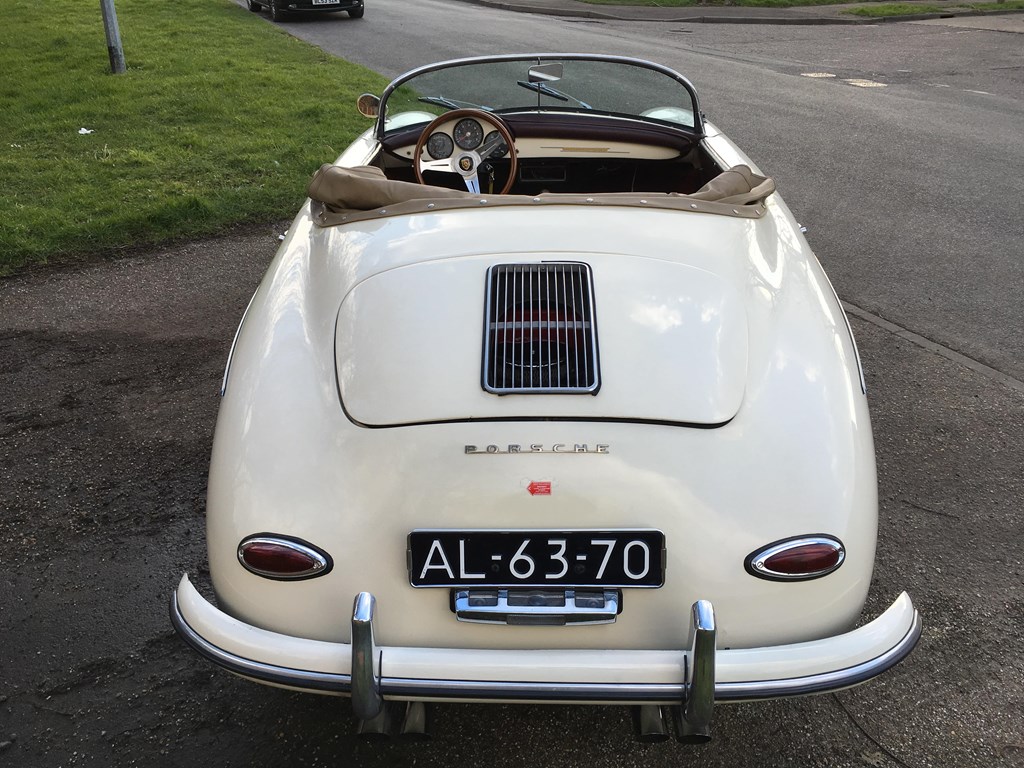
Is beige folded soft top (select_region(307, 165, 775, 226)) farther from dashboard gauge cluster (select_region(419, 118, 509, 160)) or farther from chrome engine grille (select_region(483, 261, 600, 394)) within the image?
dashboard gauge cluster (select_region(419, 118, 509, 160))

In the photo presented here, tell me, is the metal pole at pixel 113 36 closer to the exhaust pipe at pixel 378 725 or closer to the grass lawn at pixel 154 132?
the grass lawn at pixel 154 132

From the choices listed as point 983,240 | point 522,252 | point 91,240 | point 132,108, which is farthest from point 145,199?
point 983,240

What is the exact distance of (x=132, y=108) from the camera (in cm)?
873

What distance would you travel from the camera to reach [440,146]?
3447 mm

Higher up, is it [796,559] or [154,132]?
[796,559]

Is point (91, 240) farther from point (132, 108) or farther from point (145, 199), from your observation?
point (132, 108)

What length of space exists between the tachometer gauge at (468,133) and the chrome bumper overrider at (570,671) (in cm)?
216

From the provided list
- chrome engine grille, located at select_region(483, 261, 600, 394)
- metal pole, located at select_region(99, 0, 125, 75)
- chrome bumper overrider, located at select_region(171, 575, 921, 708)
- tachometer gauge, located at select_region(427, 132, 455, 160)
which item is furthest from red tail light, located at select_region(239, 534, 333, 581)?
metal pole, located at select_region(99, 0, 125, 75)

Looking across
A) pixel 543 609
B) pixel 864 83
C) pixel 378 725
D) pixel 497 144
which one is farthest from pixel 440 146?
pixel 864 83

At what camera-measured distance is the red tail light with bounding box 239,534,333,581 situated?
6.06ft

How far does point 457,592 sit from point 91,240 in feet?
16.0

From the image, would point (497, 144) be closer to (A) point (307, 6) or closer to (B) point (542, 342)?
(B) point (542, 342)

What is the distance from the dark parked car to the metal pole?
275 inches

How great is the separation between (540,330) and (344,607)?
2.63 feet
